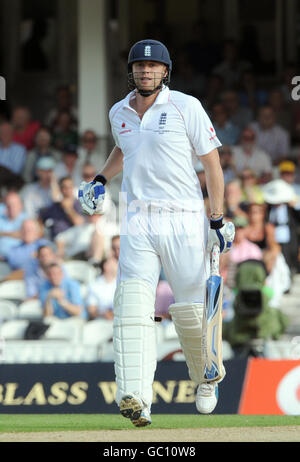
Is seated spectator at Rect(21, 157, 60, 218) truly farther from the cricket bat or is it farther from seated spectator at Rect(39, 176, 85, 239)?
the cricket bat

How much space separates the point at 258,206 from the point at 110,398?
3.32 metres

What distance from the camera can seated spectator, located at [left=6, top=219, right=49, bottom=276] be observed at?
11758 millimetres

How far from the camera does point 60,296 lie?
10.9 m

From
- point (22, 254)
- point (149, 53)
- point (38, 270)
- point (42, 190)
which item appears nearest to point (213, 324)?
point (149, 53)

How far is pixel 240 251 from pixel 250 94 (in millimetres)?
3693

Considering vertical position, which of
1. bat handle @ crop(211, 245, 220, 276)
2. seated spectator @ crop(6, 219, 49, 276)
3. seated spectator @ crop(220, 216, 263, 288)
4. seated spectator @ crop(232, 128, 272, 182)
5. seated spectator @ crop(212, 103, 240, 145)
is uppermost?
bat handle @ crop(211, 245, 220, 276)

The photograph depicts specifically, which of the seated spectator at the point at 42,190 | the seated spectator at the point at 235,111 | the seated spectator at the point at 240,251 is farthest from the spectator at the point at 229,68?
the seated spectator at the point at 240,251

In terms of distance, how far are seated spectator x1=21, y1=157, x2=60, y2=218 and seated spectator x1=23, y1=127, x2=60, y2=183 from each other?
0.29 metres

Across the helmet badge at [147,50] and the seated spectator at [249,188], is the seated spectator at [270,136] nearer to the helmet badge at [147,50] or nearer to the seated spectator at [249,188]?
the seated spectator at [249,188]

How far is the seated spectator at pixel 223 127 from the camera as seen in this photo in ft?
42.6

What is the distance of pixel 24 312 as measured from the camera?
36.3ft

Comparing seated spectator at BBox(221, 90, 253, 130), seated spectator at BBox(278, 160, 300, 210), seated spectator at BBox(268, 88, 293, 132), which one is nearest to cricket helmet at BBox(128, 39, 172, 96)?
seated spectator at BBox(278, 160, 300, 210)

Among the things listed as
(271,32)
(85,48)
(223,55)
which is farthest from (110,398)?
(271,32)

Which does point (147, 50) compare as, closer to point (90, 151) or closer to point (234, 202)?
point (234, 202)
